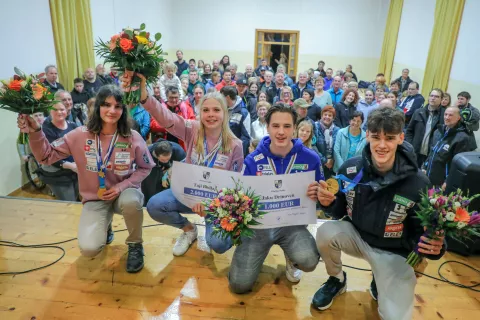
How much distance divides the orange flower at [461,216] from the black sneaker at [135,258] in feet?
6.87

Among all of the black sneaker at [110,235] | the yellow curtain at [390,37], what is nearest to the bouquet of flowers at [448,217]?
the black sneaker at [110,235]

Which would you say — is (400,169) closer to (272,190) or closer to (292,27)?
(272,190)

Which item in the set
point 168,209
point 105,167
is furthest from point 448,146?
point 105,167

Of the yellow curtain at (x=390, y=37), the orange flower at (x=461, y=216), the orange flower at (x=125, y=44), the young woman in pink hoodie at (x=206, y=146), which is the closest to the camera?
the orange flower at (x=461, y=216)

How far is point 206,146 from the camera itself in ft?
8.39

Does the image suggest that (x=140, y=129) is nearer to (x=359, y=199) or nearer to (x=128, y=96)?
(x=128, y=96)

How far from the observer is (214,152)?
8.34 ft

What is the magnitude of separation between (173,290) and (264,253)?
0.69 m

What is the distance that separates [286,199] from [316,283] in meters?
0.71

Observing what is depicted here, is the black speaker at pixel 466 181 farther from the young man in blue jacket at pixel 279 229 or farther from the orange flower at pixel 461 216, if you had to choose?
the young man in blue jacket at pixel 279 229

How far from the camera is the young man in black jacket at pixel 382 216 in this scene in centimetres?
192

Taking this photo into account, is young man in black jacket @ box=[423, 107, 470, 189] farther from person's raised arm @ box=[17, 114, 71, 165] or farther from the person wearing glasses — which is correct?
person's raised arm @ box=[17, 114, 71, 165]

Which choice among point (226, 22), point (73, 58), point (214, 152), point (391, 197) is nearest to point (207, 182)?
point (214, 152)

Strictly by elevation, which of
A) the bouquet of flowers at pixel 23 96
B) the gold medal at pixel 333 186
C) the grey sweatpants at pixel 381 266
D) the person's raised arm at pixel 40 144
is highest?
the bouquet of flowers at pixel 23 96
